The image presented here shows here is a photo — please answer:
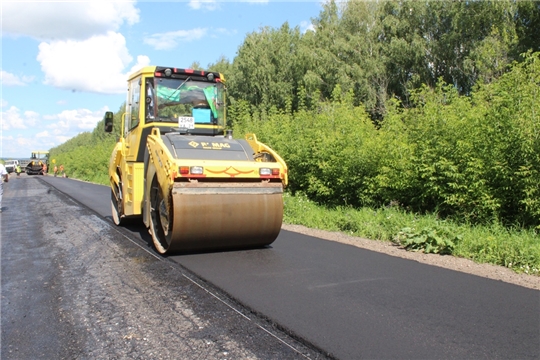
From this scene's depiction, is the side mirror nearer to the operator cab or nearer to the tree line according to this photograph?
the operator cab

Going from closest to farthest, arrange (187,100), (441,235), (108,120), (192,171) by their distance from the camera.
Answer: (192,171)
(441,235)
(187,100)
(108,120)

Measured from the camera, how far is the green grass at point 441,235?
21.2 ft

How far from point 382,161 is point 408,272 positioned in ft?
17.1

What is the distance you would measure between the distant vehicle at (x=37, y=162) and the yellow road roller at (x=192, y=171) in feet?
168

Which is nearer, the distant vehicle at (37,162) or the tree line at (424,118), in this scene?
the tree line at (424,118)

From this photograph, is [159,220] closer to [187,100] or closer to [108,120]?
[187,100]

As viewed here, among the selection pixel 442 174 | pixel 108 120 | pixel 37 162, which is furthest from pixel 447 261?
pixel 37 162

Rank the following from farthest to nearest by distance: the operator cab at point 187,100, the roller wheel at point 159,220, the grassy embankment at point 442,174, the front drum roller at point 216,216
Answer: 1. the operator cab at point 187,100
2. the grassy embankment at point 442,174
3. the roller wheel at point 159,220
4. the front drum roller at point 216,216

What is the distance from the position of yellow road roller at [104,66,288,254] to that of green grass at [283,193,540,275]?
247cm

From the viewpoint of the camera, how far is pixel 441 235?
24.5 feet

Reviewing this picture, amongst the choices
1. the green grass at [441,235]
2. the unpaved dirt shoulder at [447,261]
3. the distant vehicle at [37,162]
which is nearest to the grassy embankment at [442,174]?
the green grass at [441,235]

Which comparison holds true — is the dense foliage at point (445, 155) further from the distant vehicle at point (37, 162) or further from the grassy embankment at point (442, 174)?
the distant vehicle at point (37, 162)

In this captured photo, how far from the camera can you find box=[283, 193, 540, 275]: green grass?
647 centimetres

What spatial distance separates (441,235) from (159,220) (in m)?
4.42
